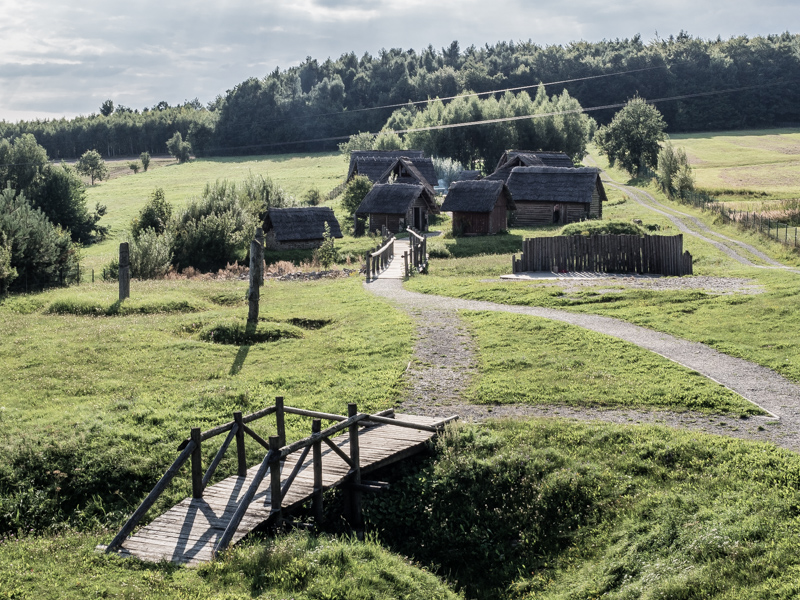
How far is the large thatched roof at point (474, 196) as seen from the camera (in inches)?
2055

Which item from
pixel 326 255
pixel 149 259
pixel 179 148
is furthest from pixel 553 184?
pixel 179 148

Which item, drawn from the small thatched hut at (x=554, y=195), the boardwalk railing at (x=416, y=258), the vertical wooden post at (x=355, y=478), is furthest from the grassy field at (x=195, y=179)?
the vertical wooden post at (x=355, y=478)

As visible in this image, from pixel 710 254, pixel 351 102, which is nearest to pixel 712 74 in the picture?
pixel 351 102

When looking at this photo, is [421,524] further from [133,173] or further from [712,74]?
[712,74]

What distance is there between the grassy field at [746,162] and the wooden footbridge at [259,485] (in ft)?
222

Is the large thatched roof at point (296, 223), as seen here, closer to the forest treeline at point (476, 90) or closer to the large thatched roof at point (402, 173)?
the large thatched roof at point (402, 173)

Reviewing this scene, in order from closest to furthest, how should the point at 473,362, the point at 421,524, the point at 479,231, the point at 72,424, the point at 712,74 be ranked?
the point at 421,524, the point at 72,424, the point at 473,362, the point at 479,231, the point at 712,74

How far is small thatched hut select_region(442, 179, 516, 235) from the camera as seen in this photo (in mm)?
52344

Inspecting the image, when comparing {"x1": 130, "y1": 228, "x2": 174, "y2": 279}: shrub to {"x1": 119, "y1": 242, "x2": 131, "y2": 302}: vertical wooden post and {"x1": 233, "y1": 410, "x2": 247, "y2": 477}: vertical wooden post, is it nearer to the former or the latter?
{"x1": 119, "y1": 242, "x2": 131, "y2": 302}: vertical wooden post

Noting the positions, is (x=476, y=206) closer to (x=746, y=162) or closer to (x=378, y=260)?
(x=378, y=260)

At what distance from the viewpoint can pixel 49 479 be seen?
13.3 metres

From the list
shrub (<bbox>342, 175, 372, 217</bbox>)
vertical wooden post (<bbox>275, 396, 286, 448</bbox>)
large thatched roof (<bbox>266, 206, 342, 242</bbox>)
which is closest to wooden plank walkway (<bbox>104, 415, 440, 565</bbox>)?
vertical wooden post (<bbox>275, 396, 286, 448</bbox>)

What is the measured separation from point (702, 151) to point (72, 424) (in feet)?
361

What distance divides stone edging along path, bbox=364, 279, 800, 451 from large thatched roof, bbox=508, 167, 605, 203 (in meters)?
35.9
